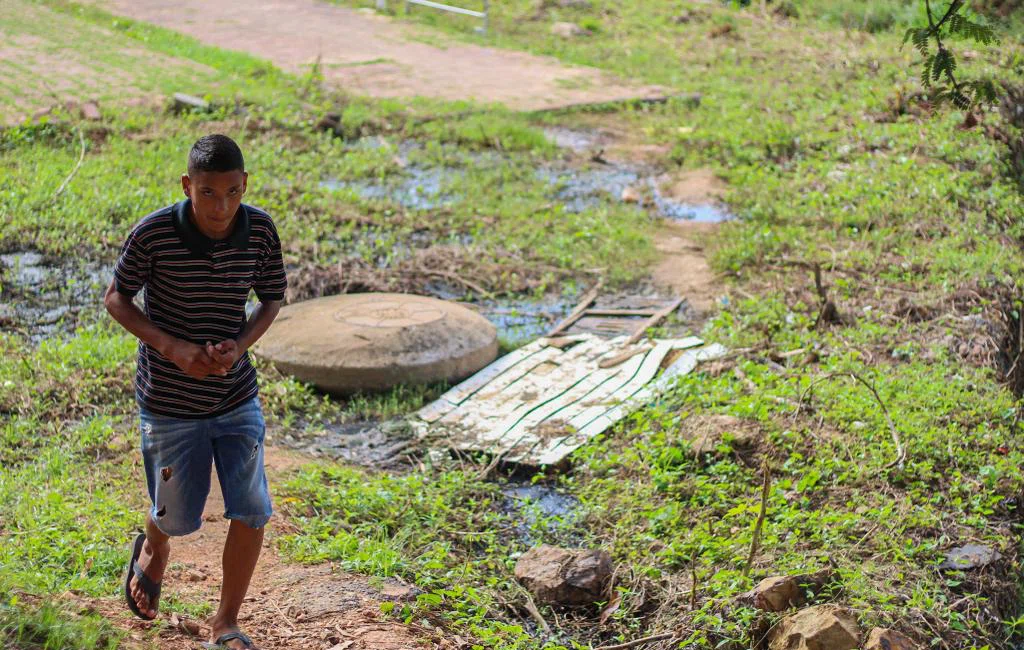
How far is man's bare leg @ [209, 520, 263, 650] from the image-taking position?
3.16 meters

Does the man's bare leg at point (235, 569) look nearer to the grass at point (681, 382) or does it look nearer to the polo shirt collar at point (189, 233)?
the grass at point (681, 382)

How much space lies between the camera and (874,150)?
9633 mm

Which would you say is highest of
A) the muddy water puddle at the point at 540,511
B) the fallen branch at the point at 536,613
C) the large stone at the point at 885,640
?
the large stone at the point at 885,640

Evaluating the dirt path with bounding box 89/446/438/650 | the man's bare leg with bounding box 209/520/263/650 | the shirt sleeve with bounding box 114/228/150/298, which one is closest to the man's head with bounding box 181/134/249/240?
the shirt sleeve with bounding box 114/228/150/298

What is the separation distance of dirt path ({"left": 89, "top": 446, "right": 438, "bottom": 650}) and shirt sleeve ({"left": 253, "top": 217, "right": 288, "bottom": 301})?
1.08 m

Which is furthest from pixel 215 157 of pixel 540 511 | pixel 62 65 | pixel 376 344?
pixel 62 65

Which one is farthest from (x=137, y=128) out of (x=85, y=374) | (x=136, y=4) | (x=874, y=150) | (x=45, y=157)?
(x=874, y=150)

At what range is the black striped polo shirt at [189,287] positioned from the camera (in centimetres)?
298

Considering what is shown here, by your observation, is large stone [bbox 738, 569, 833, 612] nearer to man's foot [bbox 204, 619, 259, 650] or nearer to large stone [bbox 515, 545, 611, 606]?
large stone [bbox 515, 545, 611, 606]

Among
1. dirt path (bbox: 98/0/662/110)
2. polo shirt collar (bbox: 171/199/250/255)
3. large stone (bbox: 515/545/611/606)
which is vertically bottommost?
large stone (bbox: 515/545/611/606)

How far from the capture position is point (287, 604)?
3850 mm

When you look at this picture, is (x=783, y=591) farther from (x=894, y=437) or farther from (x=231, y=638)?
(x=231, y=638)

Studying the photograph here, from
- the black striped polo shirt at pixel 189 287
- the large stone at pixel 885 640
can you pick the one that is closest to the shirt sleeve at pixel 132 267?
the black striped polo shirt at pixel 189 287

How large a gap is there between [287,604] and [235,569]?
0.73 metres
